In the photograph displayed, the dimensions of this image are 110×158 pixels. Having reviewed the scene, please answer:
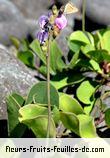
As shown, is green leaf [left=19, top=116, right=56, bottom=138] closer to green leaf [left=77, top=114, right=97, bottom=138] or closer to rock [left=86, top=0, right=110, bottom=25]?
green leaf [left=77, top=114, right=97, bottom=138]

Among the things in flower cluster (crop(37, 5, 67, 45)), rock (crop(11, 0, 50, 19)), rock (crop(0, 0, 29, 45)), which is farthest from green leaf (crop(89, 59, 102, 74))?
rock (crop(11, 0, 50, 19))

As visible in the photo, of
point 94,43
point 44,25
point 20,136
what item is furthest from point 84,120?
point 94,43

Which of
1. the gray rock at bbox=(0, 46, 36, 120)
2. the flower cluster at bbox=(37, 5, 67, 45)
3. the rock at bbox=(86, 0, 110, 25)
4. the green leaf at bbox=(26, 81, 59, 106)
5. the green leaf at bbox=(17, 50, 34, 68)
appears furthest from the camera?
the rock at bbox=(86, 0, 110, 25)

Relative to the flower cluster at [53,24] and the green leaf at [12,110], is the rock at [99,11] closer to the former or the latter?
the green leaf at [12,110]

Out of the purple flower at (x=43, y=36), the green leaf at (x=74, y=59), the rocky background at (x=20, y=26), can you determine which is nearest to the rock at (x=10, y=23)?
the rocky background at (x=20, y=26)

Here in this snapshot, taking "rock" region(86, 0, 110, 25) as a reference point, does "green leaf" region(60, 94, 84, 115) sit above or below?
below

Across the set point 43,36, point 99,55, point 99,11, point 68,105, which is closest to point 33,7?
point 99,11

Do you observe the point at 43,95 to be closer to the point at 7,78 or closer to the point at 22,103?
the point at 22,103
